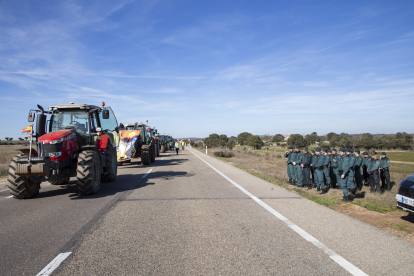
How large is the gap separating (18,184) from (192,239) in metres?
5.86

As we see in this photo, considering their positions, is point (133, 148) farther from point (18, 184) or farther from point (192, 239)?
point (192, 239)

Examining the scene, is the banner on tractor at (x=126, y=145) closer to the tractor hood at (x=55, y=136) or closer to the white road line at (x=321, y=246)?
the tractor hood at (x=55, y=136)

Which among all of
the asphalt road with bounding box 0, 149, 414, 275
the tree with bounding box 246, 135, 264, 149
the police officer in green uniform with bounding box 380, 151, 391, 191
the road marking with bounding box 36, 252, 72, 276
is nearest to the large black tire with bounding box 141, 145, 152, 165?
the asphalt road with bounding box 0, 149, 414, 275

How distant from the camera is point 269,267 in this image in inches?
137

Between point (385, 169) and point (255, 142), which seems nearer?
point (385, 169)

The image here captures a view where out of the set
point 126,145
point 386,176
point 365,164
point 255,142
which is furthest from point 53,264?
point 255,142

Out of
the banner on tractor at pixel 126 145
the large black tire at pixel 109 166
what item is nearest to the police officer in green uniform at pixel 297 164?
the large black tire at pixel 109 166

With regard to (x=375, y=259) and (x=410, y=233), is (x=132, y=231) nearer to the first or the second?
(x=375, y=259)

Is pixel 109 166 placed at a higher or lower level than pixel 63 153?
lower

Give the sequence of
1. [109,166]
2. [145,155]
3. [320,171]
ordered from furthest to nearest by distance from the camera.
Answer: [145,155], [109,166], [320,171]

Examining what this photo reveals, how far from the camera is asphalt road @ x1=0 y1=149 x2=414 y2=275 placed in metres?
3.51

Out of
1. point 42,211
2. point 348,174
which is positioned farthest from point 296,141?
point 42,211

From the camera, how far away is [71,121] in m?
9.17

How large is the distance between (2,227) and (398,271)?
666 centimetres
